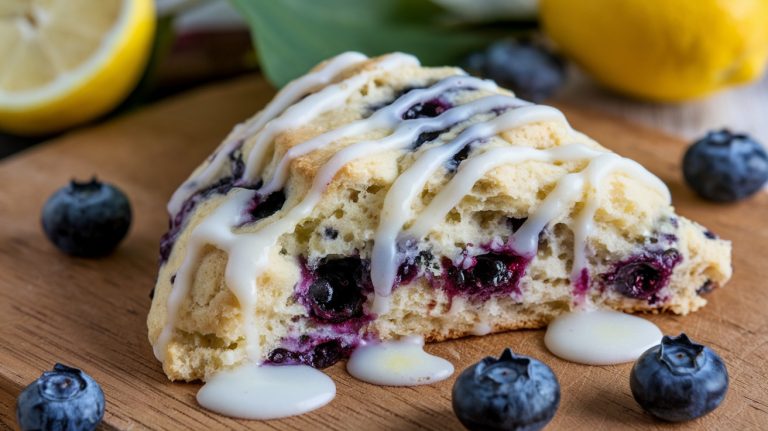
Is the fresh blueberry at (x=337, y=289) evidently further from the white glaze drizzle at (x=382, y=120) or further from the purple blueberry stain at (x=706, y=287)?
the purple blueberry stain at (x=706, y=287)

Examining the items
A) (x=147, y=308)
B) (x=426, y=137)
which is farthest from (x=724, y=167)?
(x=147, y=308)

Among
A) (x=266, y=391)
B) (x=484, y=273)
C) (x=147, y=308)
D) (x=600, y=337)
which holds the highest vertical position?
(x=484, y=273)

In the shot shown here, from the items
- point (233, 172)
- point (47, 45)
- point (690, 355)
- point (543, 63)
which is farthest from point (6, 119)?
point (690, 355)

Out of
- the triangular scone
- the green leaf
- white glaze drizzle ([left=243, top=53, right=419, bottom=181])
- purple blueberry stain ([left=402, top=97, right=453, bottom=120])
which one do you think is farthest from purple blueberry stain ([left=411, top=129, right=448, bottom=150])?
the green leaf

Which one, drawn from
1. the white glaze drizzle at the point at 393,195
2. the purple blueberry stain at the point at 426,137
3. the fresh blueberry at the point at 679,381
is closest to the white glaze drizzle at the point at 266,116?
the white glaze drizzle at the point at 393,195

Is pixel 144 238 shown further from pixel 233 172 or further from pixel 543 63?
pixel 543 63

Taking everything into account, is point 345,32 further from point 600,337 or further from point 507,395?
point 507,395
